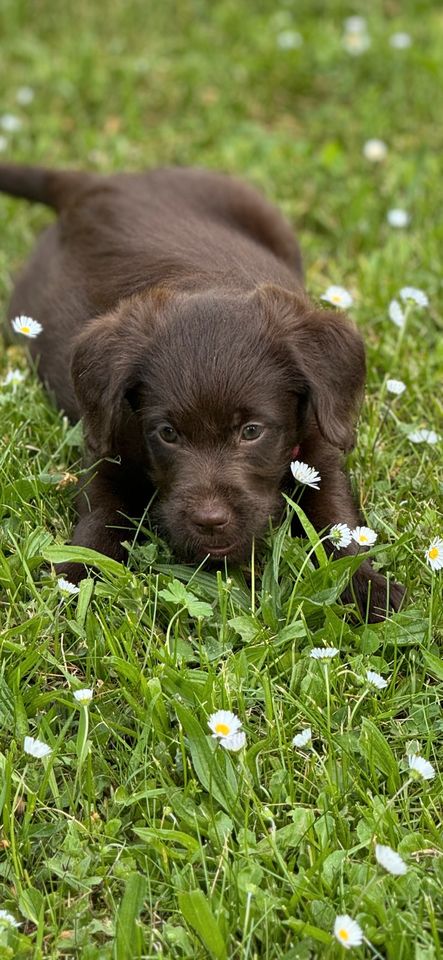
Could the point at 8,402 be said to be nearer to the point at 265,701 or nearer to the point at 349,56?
the point at 265,701

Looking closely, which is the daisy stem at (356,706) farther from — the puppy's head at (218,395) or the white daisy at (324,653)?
the puppy's head at (218,395)

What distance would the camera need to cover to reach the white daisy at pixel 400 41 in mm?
6152

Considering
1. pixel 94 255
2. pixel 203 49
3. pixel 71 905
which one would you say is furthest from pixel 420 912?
pixel 203 49

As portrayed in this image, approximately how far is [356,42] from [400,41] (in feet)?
0.80

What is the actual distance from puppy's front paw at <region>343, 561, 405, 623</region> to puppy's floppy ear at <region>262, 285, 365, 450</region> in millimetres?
341

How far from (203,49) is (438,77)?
1.29 meters

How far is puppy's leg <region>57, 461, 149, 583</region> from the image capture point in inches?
126

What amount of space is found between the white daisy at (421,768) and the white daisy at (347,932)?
0.38 m

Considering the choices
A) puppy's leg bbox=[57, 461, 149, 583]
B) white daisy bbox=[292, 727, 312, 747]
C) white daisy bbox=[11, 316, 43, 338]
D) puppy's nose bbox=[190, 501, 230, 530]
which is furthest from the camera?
white daisy bbox=[11, 316, 43, 338]

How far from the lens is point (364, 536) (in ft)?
10.2

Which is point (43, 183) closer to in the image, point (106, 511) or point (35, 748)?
point (106, 511)

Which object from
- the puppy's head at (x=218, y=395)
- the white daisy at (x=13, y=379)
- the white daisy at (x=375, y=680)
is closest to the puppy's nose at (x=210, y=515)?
the puppy's head at (x=218, y=395)

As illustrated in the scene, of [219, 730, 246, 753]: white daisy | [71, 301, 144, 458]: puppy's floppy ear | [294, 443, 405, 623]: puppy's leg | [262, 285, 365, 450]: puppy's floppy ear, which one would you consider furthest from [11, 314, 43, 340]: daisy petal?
[219, 730, 246, 753]: white daisy

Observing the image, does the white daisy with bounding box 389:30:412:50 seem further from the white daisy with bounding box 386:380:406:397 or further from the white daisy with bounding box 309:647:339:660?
the white daisy with bounding box 309:647:339:660
